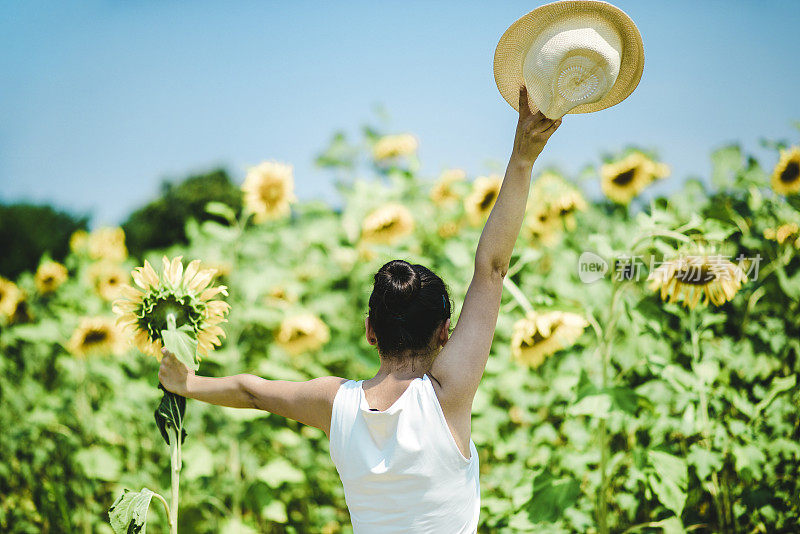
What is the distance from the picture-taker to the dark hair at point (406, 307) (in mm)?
1312

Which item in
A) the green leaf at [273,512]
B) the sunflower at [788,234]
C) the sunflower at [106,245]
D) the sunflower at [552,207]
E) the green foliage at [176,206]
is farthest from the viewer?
the green foliage at [176,206]

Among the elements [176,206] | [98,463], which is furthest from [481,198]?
[176,206]

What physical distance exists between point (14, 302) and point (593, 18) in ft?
14.6

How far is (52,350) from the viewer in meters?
4.02

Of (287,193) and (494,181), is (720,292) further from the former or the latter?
(287,193)

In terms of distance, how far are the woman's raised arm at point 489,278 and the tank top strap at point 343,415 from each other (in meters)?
0.20

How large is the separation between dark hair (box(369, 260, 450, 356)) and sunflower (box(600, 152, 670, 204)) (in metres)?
2.49

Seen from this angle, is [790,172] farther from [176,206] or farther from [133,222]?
[133,222]

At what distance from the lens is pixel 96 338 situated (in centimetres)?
310

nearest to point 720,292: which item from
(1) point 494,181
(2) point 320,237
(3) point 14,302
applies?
(1) point 494,181

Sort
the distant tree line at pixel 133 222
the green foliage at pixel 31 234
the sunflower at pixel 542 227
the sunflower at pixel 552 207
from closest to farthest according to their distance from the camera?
the sunflower at pixel 552 207 < the sunflower at pixel 542 227 < the green foliage at pixel 31 234 < the distant tree line at pixel 133 222

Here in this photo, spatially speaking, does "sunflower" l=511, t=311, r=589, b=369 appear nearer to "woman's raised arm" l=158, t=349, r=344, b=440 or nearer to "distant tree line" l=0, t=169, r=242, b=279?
"woman's raised arm" l=158, t=349, r=344, b=440

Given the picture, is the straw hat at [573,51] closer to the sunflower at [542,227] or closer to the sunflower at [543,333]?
the sunflower at [543,333]

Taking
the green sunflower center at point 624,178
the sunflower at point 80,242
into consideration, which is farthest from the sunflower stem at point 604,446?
the sunflower at point 80,242
